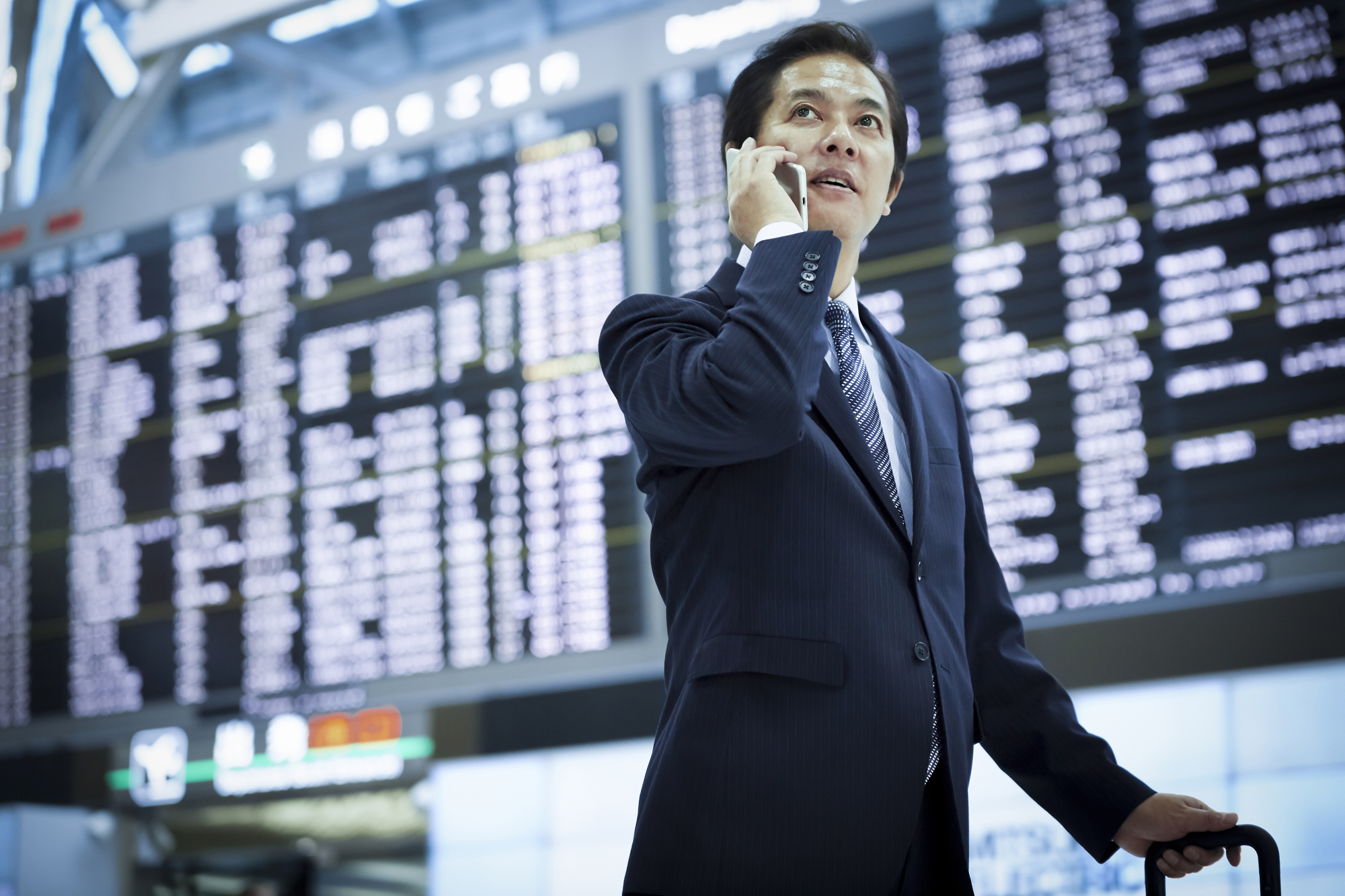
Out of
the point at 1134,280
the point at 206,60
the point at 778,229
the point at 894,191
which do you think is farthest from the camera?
the point at 206,60

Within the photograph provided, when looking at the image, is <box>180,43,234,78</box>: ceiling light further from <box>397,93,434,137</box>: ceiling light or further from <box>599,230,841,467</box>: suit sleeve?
<box>599,230,841,467</box>: suit sleeve

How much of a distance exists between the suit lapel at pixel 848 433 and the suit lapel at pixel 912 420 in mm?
14

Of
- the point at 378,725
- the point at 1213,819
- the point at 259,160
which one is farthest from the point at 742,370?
the point at 259,160

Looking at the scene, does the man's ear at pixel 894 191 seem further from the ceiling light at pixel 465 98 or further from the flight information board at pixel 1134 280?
the ceiling light at pixel 465 98

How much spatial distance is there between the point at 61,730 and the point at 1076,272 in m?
3.53

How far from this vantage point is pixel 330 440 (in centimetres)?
393

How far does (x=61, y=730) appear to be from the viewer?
4152 mm

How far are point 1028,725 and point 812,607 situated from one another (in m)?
0.34

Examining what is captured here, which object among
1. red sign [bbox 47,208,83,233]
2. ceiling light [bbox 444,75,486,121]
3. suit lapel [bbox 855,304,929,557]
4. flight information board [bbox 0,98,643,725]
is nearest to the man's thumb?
suit lapel [bbox 855,304,929,557]

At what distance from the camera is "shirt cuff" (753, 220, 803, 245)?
1085 millimetres

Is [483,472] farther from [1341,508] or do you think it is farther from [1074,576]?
[1341,508]

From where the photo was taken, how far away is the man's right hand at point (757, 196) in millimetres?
1107

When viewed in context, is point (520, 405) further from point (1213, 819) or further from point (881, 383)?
point (1213, 819)

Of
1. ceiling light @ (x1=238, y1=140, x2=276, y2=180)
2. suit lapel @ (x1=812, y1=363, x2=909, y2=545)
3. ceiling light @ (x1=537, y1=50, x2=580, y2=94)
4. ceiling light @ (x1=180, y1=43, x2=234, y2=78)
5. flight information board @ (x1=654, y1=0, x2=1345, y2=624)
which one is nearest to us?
suit lapel @ (x1=812, y1=363, x2=909, y2=545)
